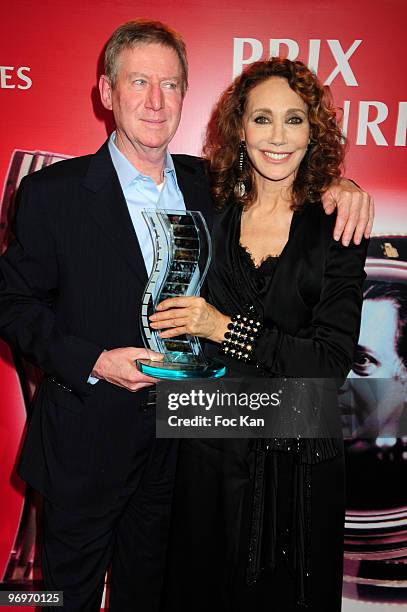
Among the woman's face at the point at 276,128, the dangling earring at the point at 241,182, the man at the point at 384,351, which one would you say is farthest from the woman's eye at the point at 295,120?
the man at the point at 384,351

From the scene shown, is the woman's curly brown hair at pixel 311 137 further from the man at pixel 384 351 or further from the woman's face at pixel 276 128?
the man at pixel 384 351

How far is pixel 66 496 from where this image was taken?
5.92ft

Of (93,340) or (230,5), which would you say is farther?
(230,5)

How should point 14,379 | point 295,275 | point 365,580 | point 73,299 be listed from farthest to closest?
point 365,580, point 14,379, point 73,299, point 295,275

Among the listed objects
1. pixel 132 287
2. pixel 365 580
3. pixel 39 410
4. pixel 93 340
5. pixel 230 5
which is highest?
pixel 230 5

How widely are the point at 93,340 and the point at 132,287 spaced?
Answer: 186 millimetres

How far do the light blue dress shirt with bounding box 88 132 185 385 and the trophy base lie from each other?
0.99ft

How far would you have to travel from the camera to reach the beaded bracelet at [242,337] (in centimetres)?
152

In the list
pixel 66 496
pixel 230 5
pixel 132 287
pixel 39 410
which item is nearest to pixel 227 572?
pixel 66 496

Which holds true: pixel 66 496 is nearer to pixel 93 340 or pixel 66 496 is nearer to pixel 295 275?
pixel 93 340

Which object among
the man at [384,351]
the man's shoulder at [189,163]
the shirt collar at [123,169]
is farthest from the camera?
the man at [384,351]

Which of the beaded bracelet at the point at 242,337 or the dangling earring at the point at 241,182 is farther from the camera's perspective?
the dangling earring at the point at 241,182

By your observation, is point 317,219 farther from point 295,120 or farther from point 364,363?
point 364,363

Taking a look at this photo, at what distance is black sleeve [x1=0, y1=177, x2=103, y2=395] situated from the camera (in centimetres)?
165
